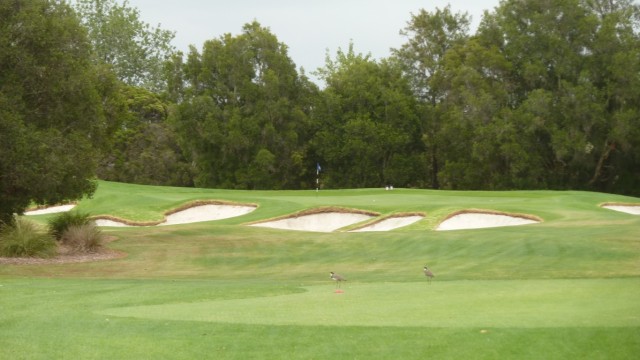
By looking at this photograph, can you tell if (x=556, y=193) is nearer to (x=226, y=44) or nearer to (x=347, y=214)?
(x=347, y=214)

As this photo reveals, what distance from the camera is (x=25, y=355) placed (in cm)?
1055

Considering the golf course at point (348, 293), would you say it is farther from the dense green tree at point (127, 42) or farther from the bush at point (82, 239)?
the dense green tree at point (127, 42)

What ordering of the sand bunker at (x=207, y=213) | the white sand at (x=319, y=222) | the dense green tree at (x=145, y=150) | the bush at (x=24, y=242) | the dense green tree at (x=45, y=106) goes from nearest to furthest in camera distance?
the dense green tree at (x=45, y=106) < the bush at (x=24, y=242) < the white sand at (x=319, y=222) < the sand bunker at (x=207, y=213) < the dense green tree at (x=145, y=150)

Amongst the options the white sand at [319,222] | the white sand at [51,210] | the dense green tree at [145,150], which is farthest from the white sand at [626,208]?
the dense green tree at [145,150]

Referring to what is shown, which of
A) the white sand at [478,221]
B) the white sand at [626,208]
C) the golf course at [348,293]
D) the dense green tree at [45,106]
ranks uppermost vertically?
the dense green tree at [45,106]

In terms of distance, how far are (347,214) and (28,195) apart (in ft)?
57.5

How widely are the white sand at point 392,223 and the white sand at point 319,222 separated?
Result: 1.90 metres

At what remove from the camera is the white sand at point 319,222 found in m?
40.1

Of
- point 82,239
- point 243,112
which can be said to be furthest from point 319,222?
point 243,112

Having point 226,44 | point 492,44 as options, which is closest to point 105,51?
point 226,44

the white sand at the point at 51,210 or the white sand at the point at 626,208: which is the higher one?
the white sand at the point at 626,208

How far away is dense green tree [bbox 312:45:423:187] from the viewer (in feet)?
251

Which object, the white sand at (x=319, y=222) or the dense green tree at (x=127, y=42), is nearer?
the white sand at (x=319, y=222)

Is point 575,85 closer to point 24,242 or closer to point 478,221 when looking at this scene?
point 478,221
